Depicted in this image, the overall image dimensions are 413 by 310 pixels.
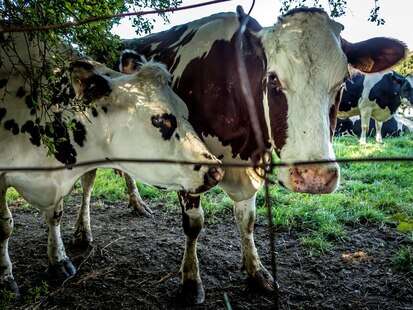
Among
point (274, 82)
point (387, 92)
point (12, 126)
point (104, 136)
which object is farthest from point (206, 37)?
point (387, 92)

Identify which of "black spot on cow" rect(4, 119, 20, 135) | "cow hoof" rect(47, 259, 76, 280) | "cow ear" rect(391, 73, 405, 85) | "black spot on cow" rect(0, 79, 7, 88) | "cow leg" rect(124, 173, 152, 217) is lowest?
"cow hoof" rect(47, 259, 76, 280)

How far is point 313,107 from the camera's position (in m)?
2.23

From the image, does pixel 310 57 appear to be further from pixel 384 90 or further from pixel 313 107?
pixel 384 90

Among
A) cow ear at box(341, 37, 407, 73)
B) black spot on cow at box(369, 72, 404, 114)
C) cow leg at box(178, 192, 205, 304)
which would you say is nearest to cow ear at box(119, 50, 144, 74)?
cow leg at box(178, 192, 205, 304)

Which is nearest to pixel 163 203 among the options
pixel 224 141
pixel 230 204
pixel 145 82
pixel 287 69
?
pixel 230 204

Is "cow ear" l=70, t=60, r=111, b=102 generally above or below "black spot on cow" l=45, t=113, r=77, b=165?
above

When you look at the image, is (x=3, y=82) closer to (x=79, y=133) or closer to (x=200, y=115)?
(x=79, y=133)

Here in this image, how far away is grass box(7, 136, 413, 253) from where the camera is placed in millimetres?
4418

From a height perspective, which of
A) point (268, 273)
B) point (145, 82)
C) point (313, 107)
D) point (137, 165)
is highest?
point (145, 82)

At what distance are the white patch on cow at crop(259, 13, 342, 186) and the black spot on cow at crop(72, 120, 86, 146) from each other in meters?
1.29

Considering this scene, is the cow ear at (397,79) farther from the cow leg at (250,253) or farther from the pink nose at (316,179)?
the pink nose at (316,179)

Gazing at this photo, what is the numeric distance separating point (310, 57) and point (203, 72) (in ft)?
2.90

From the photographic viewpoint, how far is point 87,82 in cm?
262

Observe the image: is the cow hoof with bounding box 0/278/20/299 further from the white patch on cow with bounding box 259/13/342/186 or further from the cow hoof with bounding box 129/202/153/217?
the cow hoof with bounding box 129/202/153/217
